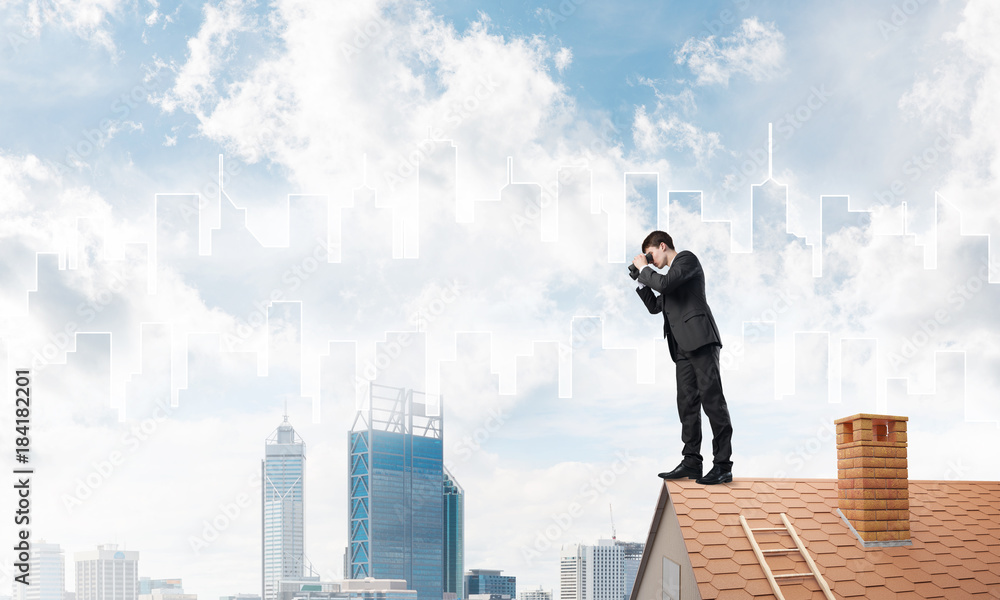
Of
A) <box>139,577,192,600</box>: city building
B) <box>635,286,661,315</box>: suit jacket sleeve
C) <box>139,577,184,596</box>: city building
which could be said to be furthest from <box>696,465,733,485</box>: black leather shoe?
<box>139,577,184,596</box>: city building

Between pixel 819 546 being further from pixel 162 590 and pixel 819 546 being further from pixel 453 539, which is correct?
pixel 162 590

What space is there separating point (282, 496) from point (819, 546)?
609 ft

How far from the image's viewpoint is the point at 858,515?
301 inches

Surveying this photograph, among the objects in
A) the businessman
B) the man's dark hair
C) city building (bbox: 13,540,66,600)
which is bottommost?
city building (bbox: 13,540,66,600)

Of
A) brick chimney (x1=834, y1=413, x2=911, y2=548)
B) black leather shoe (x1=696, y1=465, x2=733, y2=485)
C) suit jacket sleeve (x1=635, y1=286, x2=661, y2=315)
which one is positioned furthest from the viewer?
suit jacket sleeve (x1=635, y1=286, x2=661, y2=315)

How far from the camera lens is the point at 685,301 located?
25.1 ft

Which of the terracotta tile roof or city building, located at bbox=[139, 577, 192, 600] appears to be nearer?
the terracotta tile roof

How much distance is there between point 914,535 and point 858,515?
749 millimetres

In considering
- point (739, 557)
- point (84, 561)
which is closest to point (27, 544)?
point (739, 557)

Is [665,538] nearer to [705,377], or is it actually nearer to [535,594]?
[705,377]

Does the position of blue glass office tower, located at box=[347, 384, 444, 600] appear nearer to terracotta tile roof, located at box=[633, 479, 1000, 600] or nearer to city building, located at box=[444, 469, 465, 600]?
city building, located at box=[444, 469, 465, 600]

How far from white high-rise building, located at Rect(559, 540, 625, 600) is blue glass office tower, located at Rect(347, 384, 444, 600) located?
2897 cm

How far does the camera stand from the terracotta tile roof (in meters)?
6.83

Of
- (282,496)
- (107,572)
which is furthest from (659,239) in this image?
(282,496)
